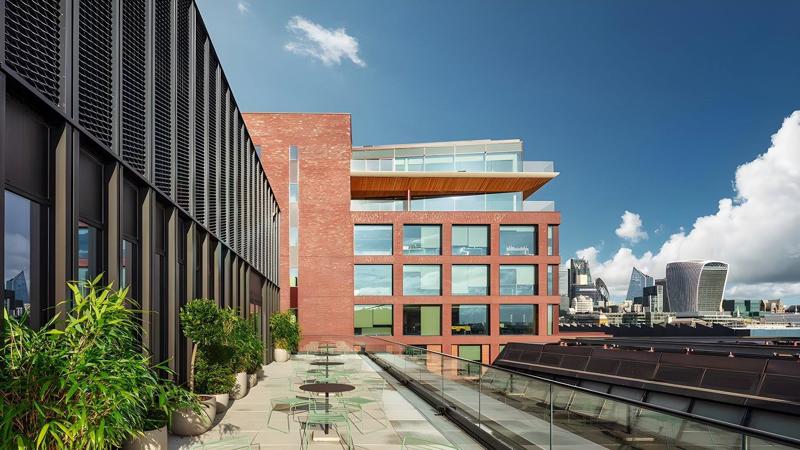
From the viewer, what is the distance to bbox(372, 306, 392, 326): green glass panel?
39.2m

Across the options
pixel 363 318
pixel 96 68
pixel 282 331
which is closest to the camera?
pixel 96 68

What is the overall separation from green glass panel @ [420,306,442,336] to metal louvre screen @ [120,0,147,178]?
104ft

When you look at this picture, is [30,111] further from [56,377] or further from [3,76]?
[56,377]

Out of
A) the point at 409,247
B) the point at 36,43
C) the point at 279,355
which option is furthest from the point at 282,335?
the point at 36,43

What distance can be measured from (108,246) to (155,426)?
7.25 ft

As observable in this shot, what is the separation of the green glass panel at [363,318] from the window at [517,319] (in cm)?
827

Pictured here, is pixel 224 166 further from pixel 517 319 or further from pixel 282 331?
pixel 517 319

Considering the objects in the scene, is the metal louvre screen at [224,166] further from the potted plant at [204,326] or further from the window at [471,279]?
the window at [471,279]

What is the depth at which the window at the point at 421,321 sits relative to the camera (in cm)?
3950

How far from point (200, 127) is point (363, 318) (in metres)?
27.7

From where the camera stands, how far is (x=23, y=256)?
5.69m

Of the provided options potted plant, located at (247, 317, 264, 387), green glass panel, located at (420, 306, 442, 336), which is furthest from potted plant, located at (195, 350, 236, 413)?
green glass panel, located at (420, 306, 442, 336)

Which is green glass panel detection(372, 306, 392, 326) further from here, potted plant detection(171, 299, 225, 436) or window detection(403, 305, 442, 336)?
potted plant detection(171, 299, 225, 436)

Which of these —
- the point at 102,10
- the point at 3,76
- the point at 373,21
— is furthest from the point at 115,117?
the point at 373,21
